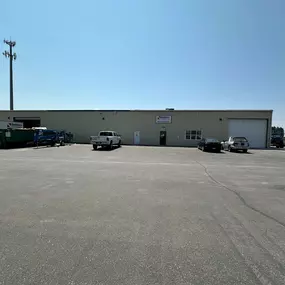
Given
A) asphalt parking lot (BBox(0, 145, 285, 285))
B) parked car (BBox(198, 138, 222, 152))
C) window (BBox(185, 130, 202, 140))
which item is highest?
window (BBox(185, 130, 202, 140))

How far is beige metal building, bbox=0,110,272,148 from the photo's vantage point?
108ft

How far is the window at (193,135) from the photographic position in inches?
1344

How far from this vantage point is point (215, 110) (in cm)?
3331

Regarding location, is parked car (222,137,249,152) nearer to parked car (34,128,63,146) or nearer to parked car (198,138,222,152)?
parked car (198,138,222,152)

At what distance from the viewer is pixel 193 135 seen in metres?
34.3

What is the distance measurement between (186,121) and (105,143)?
48.2 feet

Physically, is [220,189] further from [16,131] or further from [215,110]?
[215,110]

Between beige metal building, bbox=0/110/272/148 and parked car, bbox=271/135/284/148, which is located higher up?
beige metal building, bbox=0/110/272/148

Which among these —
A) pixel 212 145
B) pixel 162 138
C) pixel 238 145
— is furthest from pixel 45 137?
pixel 238 145

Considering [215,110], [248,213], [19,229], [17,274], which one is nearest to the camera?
[17,274]

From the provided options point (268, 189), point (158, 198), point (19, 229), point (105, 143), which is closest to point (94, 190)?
point (158, 198)

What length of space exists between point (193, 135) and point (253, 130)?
27.6 feet

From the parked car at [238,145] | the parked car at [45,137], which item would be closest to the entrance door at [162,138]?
the parked car at [238,145]

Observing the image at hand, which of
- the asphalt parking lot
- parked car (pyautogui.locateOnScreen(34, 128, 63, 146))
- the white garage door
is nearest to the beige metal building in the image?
the white garage door
